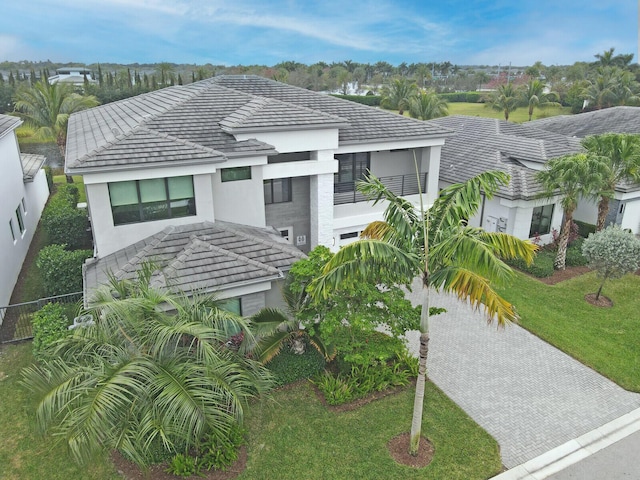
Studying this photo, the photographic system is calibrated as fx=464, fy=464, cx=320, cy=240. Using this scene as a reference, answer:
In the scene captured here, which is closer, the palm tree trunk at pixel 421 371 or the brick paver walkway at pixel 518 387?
the palm tree trunk at pixel 421 371

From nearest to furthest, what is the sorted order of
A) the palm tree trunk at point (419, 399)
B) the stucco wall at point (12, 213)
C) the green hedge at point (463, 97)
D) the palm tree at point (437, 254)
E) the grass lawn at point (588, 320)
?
the palm tree at point (437, 254) < the palm tree trunk at point (419, 399) < the grass lawn at point (588, 320) < the stucco wall at point (12, 213) < the green hedge at point (463, 97)

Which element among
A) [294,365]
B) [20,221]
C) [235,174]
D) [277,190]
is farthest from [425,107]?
[294,365]

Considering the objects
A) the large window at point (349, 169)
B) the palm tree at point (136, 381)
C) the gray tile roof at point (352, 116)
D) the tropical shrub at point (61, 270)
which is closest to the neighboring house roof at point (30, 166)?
the tropical shrub at point (61, 270)

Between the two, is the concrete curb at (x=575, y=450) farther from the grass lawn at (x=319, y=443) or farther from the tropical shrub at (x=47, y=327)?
the tropical shrub at (x=47, y=327)

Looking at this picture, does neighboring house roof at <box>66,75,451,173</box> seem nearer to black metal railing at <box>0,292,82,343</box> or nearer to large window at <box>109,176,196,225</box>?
large window at <box>109,176,196,225</box>

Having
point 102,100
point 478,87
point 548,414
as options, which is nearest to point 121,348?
point 548,414

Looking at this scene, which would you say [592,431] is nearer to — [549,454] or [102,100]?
[549,454]
